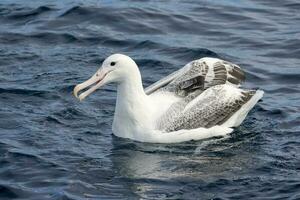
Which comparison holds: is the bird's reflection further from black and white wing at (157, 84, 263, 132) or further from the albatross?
black and white wing at (157, 84, 263, 132)

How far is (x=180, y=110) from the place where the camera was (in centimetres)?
1465

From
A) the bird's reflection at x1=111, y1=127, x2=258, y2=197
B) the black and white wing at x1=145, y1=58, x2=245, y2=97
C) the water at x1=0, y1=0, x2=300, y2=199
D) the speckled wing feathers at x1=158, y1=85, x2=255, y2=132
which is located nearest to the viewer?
the water at x1=0, y1=0, x2=300, y2=199

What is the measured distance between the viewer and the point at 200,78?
49.6ft

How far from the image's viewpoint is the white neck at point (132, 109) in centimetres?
1464

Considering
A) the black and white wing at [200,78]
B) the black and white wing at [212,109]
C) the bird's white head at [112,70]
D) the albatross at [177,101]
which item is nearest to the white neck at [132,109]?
the albatross at [177,101]

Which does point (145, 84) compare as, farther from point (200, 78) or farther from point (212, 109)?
point (212, 109)

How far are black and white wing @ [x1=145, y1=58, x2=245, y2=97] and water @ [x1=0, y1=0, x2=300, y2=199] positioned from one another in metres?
0.80

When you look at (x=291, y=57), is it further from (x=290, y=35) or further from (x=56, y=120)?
(x=56, y=120)

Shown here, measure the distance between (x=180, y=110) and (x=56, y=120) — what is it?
197cm

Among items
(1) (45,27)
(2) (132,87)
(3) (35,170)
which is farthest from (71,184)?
(1) (45,27)

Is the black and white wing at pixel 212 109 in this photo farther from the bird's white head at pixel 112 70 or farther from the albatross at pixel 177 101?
the bird's white head at pixel 112 70

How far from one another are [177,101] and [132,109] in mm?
696

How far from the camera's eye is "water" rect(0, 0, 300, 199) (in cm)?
1280

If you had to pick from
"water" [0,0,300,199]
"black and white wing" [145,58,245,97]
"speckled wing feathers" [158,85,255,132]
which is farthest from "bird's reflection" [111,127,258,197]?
"black and white wing" [145,58,245,97]
